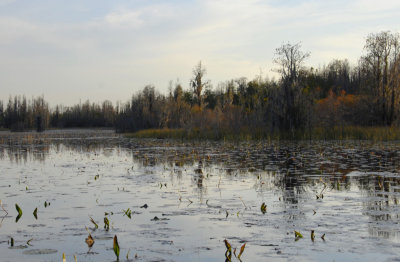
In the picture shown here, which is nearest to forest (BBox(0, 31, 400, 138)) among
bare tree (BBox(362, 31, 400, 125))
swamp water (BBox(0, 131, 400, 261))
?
bare tree (BBox(362, 31, 400, 125))

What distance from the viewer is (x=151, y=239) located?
5871 mm

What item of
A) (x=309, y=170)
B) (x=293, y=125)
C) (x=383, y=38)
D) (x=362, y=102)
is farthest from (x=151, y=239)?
(x=383, y=38)

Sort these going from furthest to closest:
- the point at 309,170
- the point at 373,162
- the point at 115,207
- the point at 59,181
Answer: the point at 373,162 < the point at 309,170 < the point at 59,181 < the point at 115,207

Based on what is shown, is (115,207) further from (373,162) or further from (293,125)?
(293,125)

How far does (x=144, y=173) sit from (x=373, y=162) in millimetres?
7524

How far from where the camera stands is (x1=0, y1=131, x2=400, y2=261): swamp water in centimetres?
530

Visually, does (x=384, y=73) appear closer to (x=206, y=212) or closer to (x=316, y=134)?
(x=316, y=134)

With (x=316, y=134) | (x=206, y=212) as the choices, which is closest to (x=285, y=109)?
(x=316, y=134)

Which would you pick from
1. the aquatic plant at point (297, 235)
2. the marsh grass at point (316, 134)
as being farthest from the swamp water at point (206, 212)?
the marsh grass at point (316, 134)

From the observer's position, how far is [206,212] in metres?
7.55

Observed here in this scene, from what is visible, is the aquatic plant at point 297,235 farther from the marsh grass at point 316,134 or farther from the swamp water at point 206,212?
the marsh grass at point 316,134

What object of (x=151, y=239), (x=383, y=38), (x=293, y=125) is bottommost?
(x=151, y=239)

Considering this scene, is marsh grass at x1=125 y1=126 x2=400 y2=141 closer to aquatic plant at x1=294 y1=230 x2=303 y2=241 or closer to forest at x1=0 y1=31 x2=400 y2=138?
forest at x1=0 y1=31 x2=400 y2=138

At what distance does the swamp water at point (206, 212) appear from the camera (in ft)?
17.4
